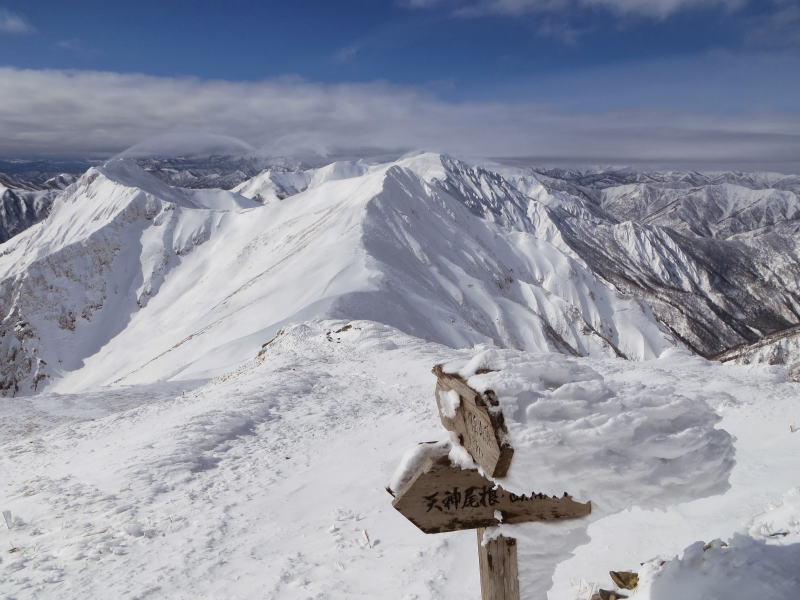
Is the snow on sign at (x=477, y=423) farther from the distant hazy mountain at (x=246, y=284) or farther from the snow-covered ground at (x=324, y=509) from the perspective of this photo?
the distant hazy mountain at (x=246, y=284)

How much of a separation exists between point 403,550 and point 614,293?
186666 mm

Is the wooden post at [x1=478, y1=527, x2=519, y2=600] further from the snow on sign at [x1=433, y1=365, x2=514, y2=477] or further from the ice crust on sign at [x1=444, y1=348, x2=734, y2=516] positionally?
the snow on sign at [x1=433, y1=365, x2=514, y2=477]

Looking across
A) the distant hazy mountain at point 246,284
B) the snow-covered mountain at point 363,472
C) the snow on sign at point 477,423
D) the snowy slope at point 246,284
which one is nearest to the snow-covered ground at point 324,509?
the snow-covered mountain at point 363,472

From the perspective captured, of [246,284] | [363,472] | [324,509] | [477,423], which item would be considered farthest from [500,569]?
[246,284]

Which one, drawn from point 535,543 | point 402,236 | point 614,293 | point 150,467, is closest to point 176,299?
point 402,236

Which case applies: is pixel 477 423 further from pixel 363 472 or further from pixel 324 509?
pixel 363 472

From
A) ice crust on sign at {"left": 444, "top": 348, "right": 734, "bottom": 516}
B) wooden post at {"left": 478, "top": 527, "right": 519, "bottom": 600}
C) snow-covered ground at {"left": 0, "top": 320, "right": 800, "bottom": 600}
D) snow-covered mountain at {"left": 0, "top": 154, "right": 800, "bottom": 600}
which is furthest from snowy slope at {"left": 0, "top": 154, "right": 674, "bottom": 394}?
Result: ice crust on sign at {"left": 444, "top": 348, "right": 734, "bottom": 516}

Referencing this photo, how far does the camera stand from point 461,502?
3.98 meters

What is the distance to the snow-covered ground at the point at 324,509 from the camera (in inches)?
176

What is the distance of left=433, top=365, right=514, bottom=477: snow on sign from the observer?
12.1 ft

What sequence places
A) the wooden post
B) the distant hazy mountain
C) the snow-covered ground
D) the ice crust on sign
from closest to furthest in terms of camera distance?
the ice crust on sign
the wooden post
the snow-covered ground
the distant hazy mountain

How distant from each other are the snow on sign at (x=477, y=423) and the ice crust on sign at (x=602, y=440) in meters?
0.07

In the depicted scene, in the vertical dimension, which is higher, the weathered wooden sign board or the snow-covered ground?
the weathered wooden sign board

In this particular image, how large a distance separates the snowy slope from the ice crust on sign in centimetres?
2982
